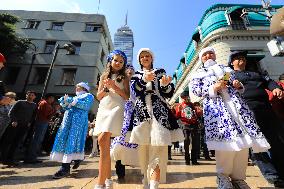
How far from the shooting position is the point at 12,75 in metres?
23.4

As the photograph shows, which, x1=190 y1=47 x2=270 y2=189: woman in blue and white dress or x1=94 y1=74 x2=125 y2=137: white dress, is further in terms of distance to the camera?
x1=94 y1=74 x2=125 y2=137: white dress

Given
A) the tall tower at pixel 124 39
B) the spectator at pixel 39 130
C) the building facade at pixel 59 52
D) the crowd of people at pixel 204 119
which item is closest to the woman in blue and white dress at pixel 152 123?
the crowd of people at pixel 204 119

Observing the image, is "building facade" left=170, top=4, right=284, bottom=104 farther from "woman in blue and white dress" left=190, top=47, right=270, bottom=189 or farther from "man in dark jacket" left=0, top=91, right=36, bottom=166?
"woman in blue and white dress" left=190, top=47, right=270, bottom=189

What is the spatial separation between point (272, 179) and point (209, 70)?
1703 millimetres

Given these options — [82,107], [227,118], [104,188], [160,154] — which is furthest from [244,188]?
[82,107]

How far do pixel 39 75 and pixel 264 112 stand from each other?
2356cm

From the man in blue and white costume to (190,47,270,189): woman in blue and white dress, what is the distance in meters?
2.44

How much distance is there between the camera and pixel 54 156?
4258mm

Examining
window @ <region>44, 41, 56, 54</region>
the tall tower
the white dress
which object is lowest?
the white dress

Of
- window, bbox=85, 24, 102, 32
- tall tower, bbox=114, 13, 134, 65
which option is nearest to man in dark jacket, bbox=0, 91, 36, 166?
window, bbox=85, 24, 102, 32

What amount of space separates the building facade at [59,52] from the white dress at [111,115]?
63.9 ft

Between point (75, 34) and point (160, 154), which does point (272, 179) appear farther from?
point (75, 34)

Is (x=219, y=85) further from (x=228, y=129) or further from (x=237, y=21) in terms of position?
(x=237, y=21)

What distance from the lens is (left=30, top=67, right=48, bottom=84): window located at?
2317 cm
